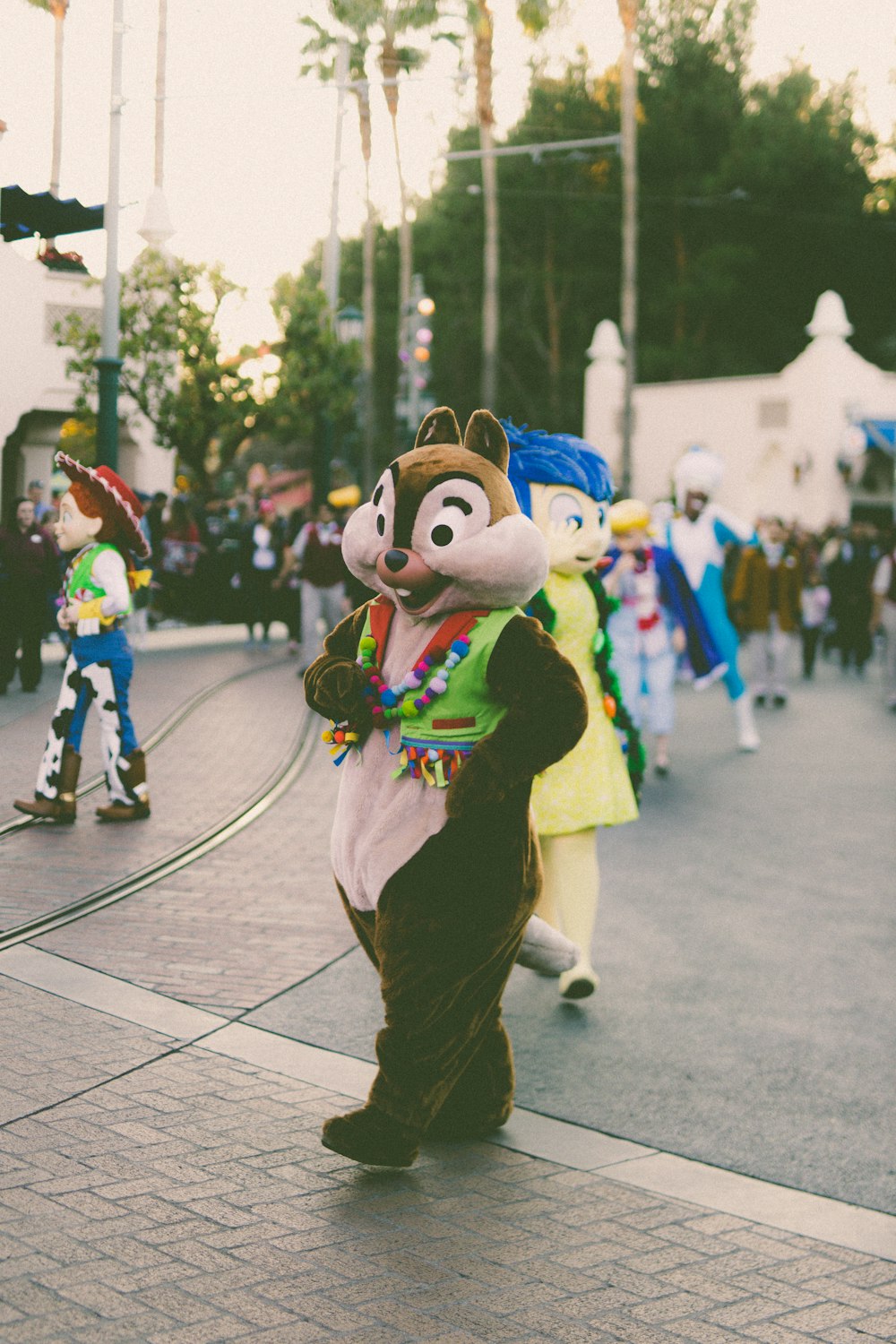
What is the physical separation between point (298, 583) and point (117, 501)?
1212 centimetres

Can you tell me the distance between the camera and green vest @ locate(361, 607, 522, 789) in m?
4.20

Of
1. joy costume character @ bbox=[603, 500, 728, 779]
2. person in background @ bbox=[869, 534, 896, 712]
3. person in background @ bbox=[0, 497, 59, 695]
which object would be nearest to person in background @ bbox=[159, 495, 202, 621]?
person in background @ bbox=[0, 497, 59, 695]

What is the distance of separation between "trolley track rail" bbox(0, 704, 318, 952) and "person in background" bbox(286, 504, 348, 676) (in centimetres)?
512

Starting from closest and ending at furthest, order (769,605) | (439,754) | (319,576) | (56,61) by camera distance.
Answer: (439,754)
(769,605)
(319,576)
(56,61)

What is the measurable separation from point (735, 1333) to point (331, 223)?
84.3ft

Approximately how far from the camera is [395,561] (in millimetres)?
4133

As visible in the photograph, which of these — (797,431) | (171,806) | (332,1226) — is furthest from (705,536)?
(797,431)

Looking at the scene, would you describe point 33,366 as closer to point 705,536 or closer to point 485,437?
point 705,536

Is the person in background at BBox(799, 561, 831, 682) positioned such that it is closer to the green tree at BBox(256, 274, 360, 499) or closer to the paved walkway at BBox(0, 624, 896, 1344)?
the green tree at BBox(256, 274, 360, 499)

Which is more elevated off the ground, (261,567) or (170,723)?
(261,567)

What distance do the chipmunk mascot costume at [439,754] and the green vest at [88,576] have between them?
164 inches

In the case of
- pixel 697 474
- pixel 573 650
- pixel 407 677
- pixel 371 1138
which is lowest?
pixel 371 1138

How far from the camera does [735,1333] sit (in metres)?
3.35

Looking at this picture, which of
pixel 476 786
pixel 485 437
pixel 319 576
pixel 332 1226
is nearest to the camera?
A: pixel 332 1226
